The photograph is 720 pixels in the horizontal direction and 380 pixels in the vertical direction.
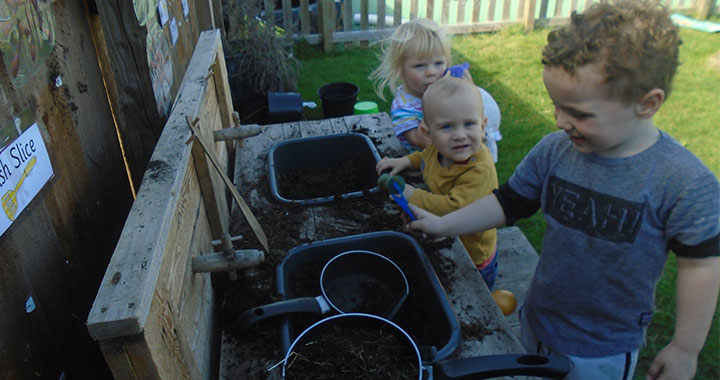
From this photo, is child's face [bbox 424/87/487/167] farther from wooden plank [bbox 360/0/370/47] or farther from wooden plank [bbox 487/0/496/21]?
wooden plank [bbox 487/0/496/21]

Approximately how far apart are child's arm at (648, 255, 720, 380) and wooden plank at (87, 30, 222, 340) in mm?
1084

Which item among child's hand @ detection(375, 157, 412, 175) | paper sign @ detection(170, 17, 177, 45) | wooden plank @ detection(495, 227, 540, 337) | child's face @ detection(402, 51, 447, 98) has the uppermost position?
paper sign @ detection(170, 17, 177, 45)

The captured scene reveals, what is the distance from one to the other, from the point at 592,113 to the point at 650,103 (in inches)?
4.5

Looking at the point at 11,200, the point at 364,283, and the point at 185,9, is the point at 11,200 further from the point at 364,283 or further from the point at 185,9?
the point at 185,9

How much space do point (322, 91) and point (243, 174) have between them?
Answer: 2502mm

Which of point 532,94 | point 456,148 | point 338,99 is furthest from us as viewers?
point 532,94

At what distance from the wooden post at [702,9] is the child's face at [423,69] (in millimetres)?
6173

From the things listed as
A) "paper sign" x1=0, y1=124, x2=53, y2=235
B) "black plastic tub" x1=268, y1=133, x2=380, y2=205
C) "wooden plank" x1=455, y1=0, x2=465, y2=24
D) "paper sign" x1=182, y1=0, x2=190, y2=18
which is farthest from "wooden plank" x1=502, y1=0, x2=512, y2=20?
"paper sign" x1=0, y1=124, x2=53, y2=235

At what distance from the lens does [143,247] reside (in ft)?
2.75

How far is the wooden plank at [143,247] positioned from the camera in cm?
69

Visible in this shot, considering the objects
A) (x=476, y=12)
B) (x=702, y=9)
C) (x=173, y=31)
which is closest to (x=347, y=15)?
(x=476, y=12)

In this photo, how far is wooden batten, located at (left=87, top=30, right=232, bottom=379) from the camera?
2.35 feet

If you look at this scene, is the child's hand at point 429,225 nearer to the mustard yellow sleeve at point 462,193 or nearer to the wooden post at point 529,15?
the mustard yellow sleeve at point 462,193

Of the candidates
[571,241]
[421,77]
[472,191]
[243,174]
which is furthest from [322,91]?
[571,241]
